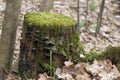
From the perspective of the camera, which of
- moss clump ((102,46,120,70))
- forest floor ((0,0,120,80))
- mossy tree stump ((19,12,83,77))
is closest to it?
mossy tree stump ((19,12,83,77))

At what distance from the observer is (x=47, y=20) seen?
10.0 feet

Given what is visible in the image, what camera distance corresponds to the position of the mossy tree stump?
2947 mm

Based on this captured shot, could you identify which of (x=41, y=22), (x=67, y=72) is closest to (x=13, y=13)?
(x=41, y=22)

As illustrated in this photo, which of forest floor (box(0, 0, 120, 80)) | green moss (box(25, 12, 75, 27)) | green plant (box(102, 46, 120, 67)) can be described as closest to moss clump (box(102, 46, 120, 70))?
green plant (box(102, 46, 120, 67))

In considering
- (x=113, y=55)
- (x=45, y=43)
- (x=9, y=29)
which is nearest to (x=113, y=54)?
(x=113, y=55)

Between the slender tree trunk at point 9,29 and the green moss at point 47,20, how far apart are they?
0.13m

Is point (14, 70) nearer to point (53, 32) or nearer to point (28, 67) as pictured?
point (28, 67)

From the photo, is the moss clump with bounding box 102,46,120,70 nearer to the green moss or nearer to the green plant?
the green plant

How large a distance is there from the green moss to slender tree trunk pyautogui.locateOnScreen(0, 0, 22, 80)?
0.13m

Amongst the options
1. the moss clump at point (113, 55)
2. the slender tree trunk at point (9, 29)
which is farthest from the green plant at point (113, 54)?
the slender tree trunk at point (9, 29)

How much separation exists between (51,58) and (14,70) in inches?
24.2

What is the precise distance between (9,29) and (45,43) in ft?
1.08

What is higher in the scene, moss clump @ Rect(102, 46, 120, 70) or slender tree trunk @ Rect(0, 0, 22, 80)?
slender tree trunk @ Rect(0, 0, 22, 80)

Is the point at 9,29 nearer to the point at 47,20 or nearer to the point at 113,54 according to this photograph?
the point at 47,20
